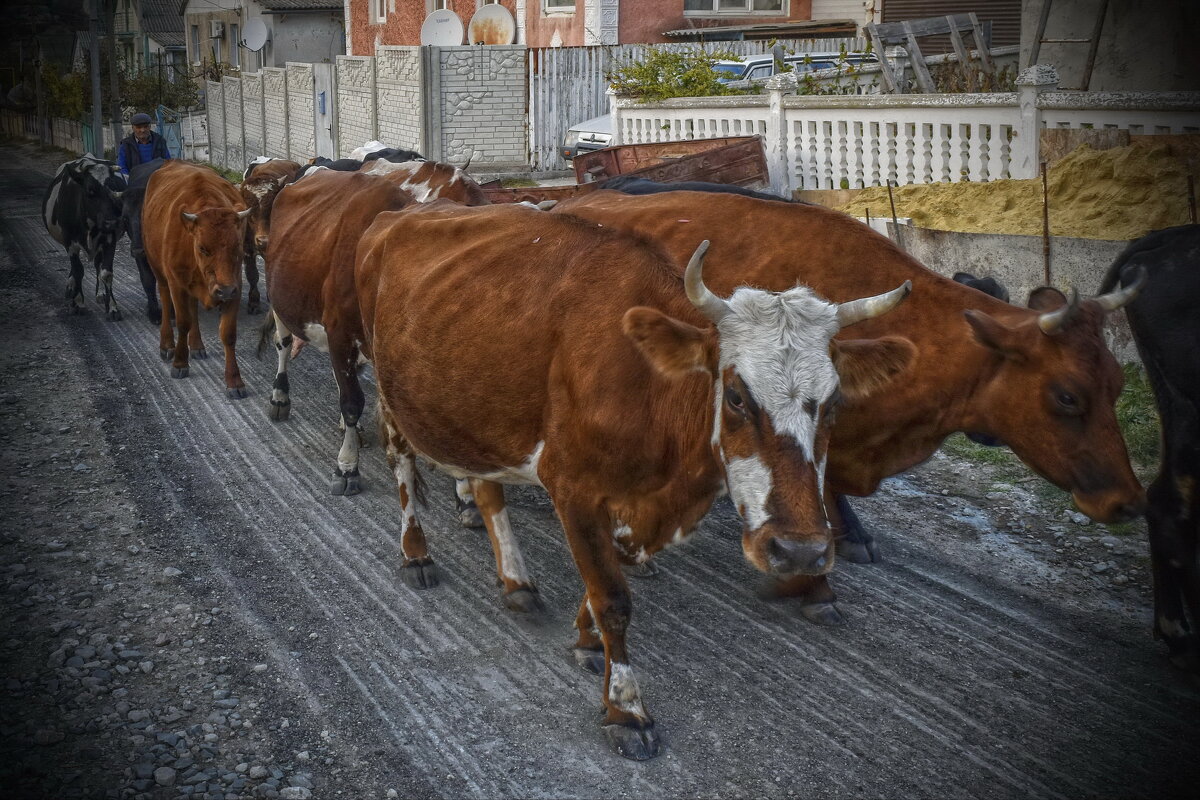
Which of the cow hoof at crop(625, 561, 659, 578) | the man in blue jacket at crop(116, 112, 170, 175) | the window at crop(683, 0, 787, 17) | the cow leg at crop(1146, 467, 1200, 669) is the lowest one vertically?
the cow hoof at crop(625, 561, 659, 578)

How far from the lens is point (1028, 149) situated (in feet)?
32.2

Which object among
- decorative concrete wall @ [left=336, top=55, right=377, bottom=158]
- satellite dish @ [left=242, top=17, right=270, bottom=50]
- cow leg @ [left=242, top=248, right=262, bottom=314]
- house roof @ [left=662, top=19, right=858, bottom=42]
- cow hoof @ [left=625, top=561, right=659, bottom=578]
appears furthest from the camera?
satellite dish @ [left=242, top=17, right=270, bottom=50]

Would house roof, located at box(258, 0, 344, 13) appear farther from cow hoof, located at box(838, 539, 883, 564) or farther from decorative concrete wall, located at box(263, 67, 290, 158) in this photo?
cow hoof, located at box(838, 539, 883, 564)

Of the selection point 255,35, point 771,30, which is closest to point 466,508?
point 771,30

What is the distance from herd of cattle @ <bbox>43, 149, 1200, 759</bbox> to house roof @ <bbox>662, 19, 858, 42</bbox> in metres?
16.6

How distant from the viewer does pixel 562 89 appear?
64.5 feet

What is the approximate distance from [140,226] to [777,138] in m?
7.44

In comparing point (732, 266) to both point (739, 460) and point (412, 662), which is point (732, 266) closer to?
point (739, 460)

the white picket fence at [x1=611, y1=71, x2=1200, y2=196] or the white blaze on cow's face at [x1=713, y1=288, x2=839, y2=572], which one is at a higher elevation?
the white picket fence at [x1=611, y1=71, x2=1200, y2=196]

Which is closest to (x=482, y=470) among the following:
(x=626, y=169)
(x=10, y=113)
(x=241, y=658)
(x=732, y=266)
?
(x=241, y=658)

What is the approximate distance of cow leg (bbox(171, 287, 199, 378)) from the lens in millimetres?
9312

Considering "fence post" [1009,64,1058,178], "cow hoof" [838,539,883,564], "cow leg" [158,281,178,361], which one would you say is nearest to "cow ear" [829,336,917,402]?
"cow hoof" [838,539,883,564]

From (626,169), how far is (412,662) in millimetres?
7615

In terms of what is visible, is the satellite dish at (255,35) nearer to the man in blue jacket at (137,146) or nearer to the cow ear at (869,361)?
the man in blue jacket at (137,146)
